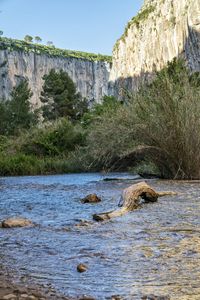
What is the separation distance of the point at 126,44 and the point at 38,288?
320ft

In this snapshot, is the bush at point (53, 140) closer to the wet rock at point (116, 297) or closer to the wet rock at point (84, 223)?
the wet rock at point (84, 223)

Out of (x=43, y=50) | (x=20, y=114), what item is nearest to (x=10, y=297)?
(x=20, y=114)

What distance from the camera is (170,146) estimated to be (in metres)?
11.8

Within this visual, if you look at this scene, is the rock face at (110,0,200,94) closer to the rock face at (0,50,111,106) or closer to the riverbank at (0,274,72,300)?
the rock face at (0,50,111,106)

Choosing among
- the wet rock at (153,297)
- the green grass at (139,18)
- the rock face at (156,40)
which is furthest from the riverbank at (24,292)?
the green grass at (139,18)

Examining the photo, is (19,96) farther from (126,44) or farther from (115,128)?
(126,44)

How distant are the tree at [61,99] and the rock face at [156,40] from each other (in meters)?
6.02

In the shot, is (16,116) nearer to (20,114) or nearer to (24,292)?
(20,114)

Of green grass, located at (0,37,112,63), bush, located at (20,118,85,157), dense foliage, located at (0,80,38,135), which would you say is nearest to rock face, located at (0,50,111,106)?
green grass, located at (0,37,112,63)

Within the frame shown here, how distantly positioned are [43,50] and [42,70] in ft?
25.0

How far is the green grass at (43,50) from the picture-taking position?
368 feet

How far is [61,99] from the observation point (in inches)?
1999

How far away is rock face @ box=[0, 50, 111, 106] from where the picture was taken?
10831 cm

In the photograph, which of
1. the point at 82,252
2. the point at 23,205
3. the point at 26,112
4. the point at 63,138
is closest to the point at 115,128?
the point at 23,205
